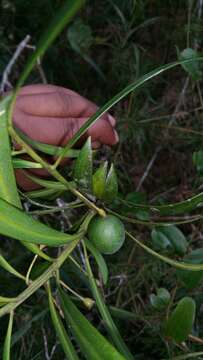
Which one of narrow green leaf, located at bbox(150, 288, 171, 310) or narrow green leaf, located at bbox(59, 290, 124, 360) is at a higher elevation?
narrow green leaf, located at bbox(59, 290, 124, 360)

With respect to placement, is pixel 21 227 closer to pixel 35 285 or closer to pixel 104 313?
pixel 35 285

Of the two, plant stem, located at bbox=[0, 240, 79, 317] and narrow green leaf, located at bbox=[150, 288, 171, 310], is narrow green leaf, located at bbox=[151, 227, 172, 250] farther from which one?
plant stem, located at bbox=[0, 240, 79, 317]

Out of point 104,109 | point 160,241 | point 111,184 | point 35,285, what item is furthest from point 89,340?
point 160,241

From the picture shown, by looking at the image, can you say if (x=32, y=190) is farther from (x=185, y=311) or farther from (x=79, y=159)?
(x=185, y=311)

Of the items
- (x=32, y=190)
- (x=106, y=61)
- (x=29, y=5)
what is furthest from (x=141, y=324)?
(x=29, y=5)

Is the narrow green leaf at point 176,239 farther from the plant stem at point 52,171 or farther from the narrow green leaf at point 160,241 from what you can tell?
the plant stem at point 52,171

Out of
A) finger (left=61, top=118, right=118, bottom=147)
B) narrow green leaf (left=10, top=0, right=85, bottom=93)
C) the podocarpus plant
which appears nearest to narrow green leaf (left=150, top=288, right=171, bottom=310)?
the podocarpus plant
